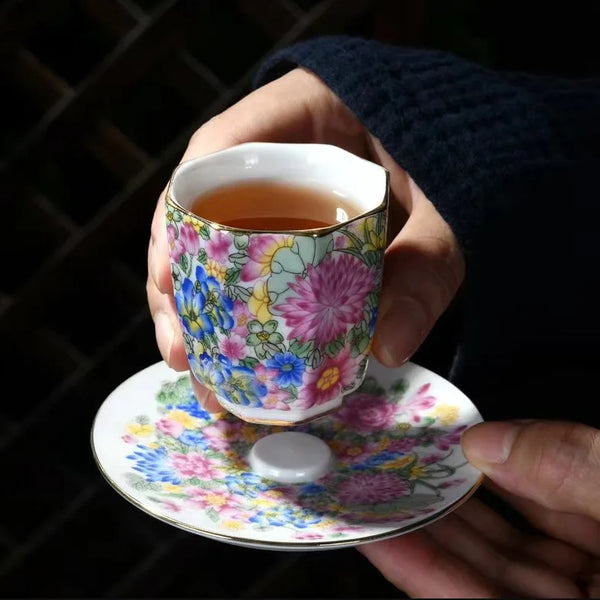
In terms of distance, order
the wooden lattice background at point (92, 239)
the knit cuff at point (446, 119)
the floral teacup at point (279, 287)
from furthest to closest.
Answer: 1. the wooden lattice background at point (92, 239)
2. the knit cuff at point (446, 119)
3. the floral teacup at point (279, 287)

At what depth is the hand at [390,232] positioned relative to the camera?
0.71 meters

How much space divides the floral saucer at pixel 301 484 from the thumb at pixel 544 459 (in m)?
0.02

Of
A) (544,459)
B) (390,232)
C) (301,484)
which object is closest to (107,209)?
(390,232)

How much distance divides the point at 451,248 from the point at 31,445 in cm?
79

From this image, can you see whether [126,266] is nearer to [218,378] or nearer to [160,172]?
[160,172]

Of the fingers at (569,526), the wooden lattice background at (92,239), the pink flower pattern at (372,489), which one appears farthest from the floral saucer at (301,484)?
the wooden lattice background at (92,239)

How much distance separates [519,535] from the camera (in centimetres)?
80

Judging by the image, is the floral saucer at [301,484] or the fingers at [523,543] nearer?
the floral saucer at [301,484]

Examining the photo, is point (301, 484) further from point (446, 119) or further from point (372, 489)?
point (446, 119)

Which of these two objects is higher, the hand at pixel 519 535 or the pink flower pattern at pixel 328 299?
the pink flower pattern at pixel 328 299

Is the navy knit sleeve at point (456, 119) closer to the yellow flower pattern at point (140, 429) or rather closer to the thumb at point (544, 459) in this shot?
the thumb at point (544, 459)

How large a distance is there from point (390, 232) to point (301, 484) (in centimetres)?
34

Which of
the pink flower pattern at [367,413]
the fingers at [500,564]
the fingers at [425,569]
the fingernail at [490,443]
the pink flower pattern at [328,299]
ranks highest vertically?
the pink flower pattern at [328,299]

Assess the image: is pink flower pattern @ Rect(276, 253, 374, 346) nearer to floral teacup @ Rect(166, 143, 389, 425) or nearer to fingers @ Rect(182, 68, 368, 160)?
floral teacup @ Rect(166, 143, 389, 425)
